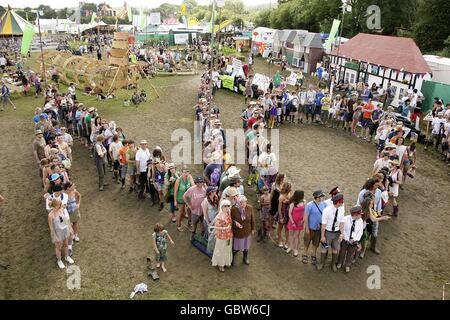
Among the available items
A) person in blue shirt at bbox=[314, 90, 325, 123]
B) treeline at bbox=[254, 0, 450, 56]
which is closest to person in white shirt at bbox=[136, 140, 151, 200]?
person in blue shirt at bbox=[314, 90, 325, 123]

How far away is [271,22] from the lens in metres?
57.3

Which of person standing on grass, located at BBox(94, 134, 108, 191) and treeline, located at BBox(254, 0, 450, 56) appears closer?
person standing on grass, located at BBox(94, 134, 108, 191)

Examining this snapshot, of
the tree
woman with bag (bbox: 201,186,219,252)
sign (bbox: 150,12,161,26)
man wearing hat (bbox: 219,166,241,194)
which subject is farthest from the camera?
sign (bbox: 150,12,161,26)

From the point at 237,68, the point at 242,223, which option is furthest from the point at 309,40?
the point at 242,223

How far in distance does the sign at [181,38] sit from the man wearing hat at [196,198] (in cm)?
4648

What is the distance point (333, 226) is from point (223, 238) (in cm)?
209

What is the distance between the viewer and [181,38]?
51375 millimetres

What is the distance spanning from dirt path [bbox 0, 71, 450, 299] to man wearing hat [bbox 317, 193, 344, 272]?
0.56 metres

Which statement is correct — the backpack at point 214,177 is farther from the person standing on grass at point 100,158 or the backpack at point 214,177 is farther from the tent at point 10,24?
the tent at point 10,24

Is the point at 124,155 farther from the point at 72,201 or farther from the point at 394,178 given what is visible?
the point at 394,178

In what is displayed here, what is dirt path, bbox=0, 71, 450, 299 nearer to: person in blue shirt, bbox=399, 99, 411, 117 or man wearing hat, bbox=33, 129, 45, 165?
man wearing hat, bbox=33, 129, 45, 165

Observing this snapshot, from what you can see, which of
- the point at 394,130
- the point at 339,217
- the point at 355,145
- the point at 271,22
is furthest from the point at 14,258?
the point at 271,22

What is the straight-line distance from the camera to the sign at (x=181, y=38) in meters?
51.0

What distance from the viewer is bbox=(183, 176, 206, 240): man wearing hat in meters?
7.95
